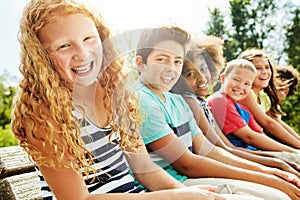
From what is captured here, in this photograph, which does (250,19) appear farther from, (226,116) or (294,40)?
(226,116)

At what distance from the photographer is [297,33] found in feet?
50.6

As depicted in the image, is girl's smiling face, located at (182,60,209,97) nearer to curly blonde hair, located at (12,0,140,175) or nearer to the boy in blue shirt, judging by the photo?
the boy in blue shirt

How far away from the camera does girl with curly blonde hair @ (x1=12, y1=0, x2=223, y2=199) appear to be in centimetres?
123

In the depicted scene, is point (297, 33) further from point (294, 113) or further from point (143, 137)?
point (143, 137)

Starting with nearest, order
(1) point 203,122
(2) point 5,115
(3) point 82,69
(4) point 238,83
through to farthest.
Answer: (3) point 82,69, (1) point 203,122, (4) point 238,83, (2) point 5,115

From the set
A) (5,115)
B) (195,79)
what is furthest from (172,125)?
(5,115)

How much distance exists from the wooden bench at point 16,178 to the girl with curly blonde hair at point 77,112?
36cm

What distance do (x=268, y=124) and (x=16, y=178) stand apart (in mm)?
2147

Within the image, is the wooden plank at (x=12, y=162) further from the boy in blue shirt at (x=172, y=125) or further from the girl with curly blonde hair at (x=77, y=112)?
the boy in blue shirt at (x=172, y=125)

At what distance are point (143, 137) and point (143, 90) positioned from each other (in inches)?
10.1

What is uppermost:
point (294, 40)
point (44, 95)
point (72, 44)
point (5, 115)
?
point (72, 44)

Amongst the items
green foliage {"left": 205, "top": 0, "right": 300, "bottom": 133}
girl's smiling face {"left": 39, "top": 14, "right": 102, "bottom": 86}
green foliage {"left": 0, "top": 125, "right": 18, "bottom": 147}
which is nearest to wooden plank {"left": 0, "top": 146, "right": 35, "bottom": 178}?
girl's smiling face {"left": 39, "top": 14, "right": 102, "bottom": 86}

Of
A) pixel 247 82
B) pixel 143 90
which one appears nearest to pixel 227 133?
pixel 247 82

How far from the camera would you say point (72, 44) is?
1378 millimetres
